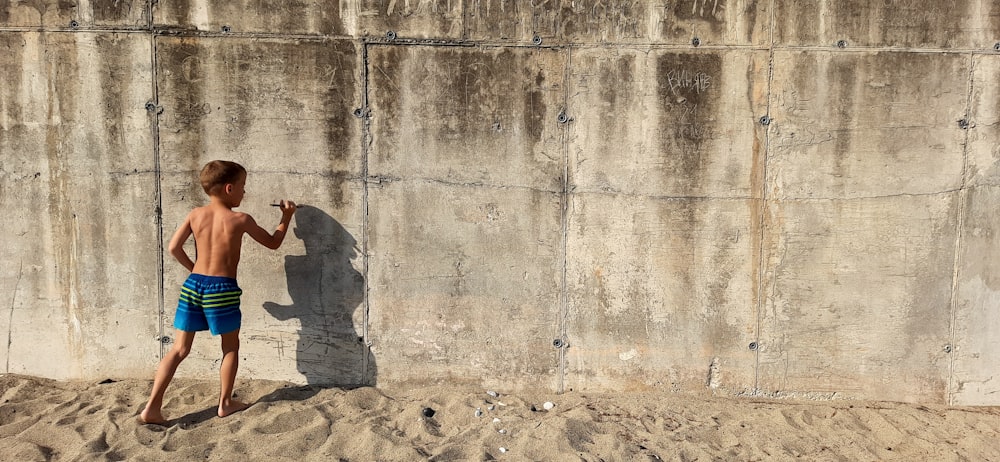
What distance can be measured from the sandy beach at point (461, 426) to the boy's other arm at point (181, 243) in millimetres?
894

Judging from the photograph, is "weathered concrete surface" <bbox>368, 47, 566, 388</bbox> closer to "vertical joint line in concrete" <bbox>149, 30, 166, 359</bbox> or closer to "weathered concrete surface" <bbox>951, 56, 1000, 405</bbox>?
"vertical joint line in concrete" <bbox>149, 30, 166, 359</bbox>

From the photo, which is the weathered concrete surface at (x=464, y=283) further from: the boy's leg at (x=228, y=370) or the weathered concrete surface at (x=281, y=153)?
the boy's leg at (x=228, y=370)

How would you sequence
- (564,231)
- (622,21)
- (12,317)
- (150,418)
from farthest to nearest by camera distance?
1. (12,317)
2. (564,231)
3. (622,21)
4. (150,418)

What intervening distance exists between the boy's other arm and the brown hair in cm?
26

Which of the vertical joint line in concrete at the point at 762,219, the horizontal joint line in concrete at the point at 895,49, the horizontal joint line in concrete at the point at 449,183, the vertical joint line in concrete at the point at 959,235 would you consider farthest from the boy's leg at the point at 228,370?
the vertical joint line in concrete at the point at 959,235

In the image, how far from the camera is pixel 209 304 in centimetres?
388

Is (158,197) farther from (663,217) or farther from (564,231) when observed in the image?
(663,217)

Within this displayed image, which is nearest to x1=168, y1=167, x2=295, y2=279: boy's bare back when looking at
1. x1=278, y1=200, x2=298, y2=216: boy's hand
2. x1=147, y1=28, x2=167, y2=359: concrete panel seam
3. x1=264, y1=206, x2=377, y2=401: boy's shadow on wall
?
x1=278, y1=200, x2=298, y2=216: boy's hand

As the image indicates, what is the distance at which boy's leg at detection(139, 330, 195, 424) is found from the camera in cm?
383

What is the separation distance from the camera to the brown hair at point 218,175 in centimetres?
389

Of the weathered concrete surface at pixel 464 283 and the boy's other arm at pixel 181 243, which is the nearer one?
the boy's other arm at pixel 181 243

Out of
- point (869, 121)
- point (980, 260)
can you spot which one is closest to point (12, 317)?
point (869, 121)

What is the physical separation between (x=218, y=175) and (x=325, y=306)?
1.11 m

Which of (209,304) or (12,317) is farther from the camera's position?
(12,317)
